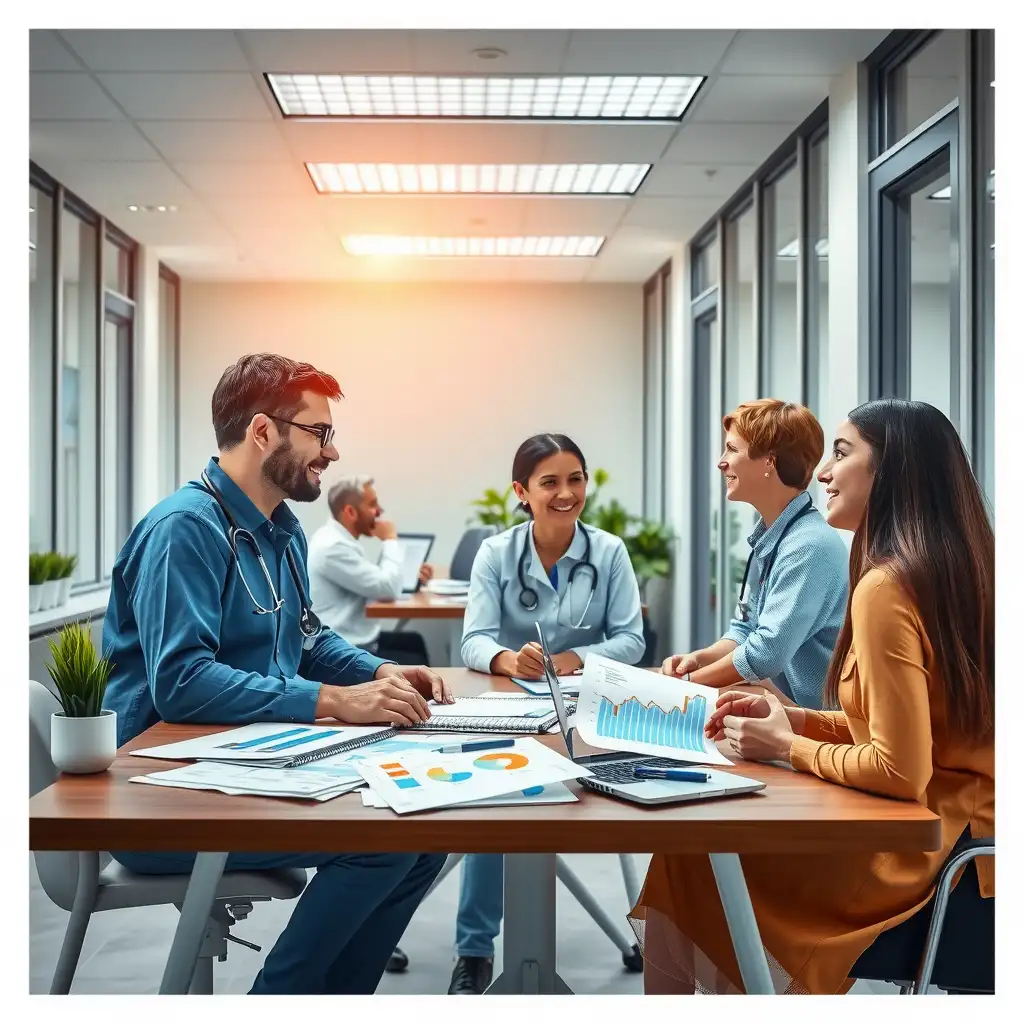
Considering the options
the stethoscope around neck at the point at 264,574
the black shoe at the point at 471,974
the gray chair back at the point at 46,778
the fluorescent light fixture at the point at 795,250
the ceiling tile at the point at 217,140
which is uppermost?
the ceiling tile at the point at 217,140

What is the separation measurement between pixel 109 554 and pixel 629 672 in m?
5.64

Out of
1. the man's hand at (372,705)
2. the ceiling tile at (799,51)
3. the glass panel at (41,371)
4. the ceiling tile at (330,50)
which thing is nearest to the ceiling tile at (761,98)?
the ceiling tile at (799,51)

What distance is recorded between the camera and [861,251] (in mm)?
3936

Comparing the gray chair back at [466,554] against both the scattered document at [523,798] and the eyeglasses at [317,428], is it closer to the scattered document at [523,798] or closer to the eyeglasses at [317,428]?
the eyeglasses at [317,428]

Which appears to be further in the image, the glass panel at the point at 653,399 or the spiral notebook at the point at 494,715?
the glass panel at the point at 653,399

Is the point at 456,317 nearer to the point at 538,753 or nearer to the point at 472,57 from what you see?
the point at 472,57

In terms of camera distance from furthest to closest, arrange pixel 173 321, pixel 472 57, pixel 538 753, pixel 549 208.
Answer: pixel 173 321
pixel 549 208
pixel 472 57
pixel 538 753

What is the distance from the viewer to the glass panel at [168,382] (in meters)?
7.91

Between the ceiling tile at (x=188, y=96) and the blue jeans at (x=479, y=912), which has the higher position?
the ceiling tile at (x=188, y=96)

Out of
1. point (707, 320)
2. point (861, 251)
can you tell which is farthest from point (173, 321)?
point (861, 251)

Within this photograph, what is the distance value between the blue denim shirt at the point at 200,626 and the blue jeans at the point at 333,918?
0.25 meters

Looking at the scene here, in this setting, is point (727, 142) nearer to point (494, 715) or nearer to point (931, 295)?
point (931, 295)

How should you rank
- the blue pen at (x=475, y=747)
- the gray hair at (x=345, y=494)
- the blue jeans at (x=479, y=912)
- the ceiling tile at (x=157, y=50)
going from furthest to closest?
the gray hair at (x=345, y=494) → the ceiling tile at (x=157, y=50) → the blue jeans at (x=479, y=912) → the blue pen at (x=475, y=747)

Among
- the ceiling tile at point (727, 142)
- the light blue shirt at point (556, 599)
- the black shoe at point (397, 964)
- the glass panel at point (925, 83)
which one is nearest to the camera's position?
the black shoe at point (397, 964)
